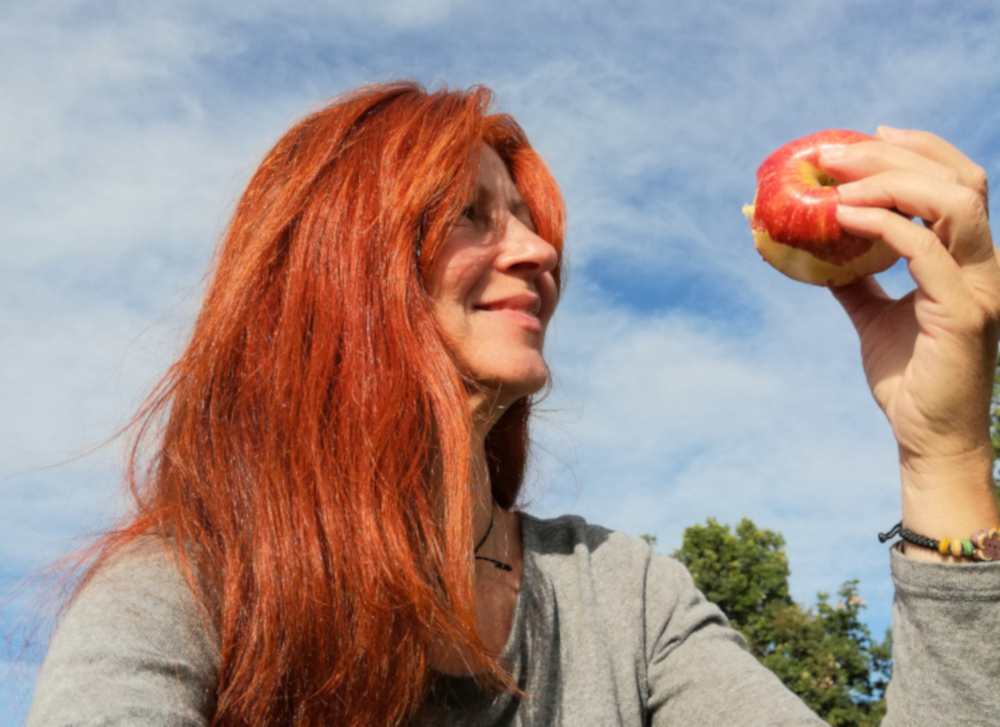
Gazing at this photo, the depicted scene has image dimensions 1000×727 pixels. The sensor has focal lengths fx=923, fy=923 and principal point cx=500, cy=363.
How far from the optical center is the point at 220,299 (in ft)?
7.87

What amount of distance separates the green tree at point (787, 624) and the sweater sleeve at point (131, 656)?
18652 millimetres

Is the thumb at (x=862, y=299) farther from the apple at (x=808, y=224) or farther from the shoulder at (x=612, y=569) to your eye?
the shoulder at (x=612, y=569)

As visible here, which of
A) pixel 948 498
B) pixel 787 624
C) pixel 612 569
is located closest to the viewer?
pixel 948 498

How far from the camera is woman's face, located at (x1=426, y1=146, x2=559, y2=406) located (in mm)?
2410

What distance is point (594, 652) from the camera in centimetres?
240

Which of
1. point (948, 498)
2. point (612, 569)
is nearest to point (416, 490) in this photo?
point (612, 569)

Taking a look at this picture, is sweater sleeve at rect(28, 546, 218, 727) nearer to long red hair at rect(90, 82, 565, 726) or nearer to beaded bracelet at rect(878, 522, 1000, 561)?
long red hair at rect(90, 82, 565, 726)

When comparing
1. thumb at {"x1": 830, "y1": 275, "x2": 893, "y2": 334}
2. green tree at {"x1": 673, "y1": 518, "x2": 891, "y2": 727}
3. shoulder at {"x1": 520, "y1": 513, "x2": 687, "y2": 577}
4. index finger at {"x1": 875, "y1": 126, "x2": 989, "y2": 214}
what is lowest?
shoulder at {"x1": 520, "y1": 513, "x2": 687, "y2": 577}

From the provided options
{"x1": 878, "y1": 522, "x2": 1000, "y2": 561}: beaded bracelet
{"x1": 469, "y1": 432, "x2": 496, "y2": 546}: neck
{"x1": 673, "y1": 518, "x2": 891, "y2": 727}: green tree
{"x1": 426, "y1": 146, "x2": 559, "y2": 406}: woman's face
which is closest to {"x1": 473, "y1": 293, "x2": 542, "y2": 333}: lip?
{"x1": 426, "y1": 146, "x2": 559, "y2": 406}: woman's face

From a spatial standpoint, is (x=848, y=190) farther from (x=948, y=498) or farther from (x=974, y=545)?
(x=974, y=545)

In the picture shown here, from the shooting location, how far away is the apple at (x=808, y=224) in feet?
7.86

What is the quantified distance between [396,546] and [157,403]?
0.85m

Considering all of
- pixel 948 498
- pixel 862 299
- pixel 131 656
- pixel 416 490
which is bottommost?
pixel 131 656

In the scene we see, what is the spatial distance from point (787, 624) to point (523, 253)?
71.8 ft
